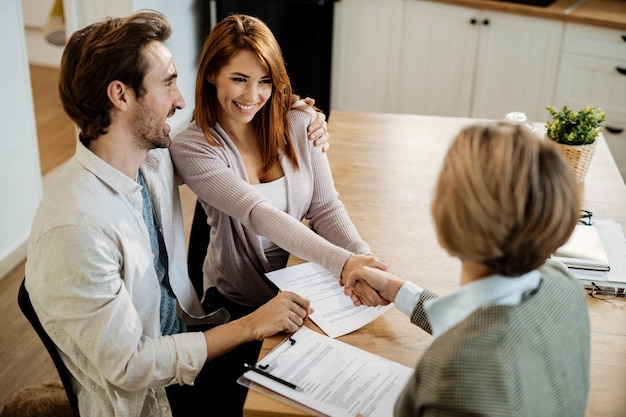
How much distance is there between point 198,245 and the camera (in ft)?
7.01

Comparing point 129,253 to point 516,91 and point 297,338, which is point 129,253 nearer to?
point 297,338

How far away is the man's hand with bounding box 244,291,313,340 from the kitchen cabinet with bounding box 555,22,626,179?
2.83 meters

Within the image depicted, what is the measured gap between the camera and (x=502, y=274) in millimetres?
1080

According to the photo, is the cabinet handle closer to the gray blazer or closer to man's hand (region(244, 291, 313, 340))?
man's hand (region(244, 291, 313, 340))

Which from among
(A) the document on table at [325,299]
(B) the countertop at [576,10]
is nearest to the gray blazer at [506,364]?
(A) the document on table at [325,299]

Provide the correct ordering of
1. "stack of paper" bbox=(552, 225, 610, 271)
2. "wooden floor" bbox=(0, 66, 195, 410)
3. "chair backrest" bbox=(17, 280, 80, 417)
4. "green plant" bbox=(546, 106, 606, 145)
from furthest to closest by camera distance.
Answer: "wooden floor" bbox=(0, 66, 195, 410), "green plant" bbox=(546, 106, 606, 145), "stack of paper" bbox=(552, 225, 610, 271), "chair backrest" bbox=(17, 280, 80, 417)

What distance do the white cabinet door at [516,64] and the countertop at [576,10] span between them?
0.21 ft

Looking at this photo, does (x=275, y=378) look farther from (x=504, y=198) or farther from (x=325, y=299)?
(x=504, y=198)

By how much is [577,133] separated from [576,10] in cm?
194

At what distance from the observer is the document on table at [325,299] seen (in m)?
1.58

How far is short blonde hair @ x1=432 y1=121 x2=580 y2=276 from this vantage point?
1.00m

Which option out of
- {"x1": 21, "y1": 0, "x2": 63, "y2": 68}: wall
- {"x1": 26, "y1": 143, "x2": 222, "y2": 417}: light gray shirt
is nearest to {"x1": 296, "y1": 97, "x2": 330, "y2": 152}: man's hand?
{"x1": 26, "y1": 143, "x2": 222, "y2": 417}: light gray shirt

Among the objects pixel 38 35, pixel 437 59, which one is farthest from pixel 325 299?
pixel 38 35

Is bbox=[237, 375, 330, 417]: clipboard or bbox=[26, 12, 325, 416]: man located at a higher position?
bbox=[26, 12, 325, 416]: man
